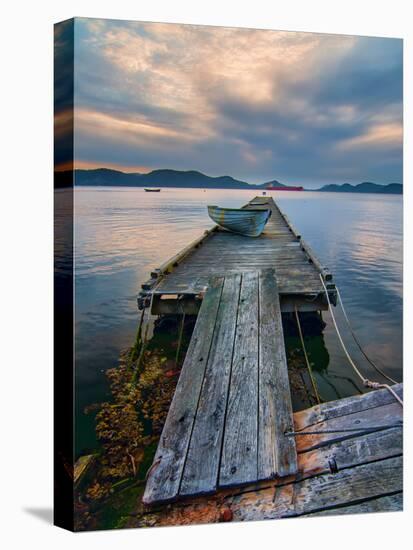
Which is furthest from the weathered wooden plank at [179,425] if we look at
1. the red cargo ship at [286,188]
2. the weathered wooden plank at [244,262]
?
the red cargo ship at [286,188]

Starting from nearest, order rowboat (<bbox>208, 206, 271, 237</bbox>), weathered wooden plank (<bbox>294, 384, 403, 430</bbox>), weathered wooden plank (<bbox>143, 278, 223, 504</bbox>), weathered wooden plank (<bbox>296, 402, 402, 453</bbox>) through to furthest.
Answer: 1. weathered wooden plank (<bbox>143, 278, 223, 504</bbox>)
2. weathered wooden plank (<bbox>296, 402, 402, 453</bbox>)
3. weathered wooden plank (<bbox>294, 384, 403, 430</bbox>)
4. rowboat (<bbox>208, 206, 271, 237</bbox>)

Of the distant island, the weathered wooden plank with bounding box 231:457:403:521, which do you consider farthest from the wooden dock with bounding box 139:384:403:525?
the distant island

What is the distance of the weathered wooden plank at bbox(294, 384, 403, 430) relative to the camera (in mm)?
2975

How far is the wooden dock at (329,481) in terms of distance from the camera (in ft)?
8.43

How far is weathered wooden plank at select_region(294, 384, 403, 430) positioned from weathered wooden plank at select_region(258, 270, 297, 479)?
14 centimetres

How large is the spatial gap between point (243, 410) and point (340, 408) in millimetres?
680

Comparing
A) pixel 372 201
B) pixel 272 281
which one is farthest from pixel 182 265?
pixel 372 201

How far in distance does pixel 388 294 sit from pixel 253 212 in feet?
9.93

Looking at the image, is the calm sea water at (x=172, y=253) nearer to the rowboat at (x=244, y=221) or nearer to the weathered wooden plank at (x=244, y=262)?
the weathered wooden plank at (x=244, y=262)

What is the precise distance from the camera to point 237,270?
Result: 4711mm

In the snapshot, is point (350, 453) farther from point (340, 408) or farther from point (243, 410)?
point (243, 410)

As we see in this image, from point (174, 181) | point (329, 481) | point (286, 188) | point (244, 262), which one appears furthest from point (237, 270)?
point (329, 481)

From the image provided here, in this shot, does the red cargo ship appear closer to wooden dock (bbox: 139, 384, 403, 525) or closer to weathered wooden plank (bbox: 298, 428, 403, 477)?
wooden dock (bbox: 139, 384, 403, 525)

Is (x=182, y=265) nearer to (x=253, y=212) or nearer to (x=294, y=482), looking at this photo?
(x=253, y=212)
